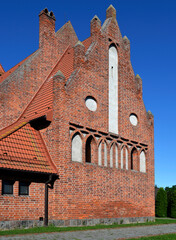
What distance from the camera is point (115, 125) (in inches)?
789

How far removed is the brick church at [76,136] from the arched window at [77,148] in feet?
0.19

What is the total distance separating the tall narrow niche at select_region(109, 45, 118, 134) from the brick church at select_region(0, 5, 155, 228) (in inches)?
2.7

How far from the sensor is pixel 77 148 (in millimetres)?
17000

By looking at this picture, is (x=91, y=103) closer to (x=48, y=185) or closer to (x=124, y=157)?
(x=124, y=157)

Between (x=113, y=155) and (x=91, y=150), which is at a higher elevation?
(x=91, y=150)

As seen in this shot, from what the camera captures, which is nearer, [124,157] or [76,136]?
[76,136]

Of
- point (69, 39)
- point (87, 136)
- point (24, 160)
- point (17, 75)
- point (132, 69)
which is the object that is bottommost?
point (24, 160)

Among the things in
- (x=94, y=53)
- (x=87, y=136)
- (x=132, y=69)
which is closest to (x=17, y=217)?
(x=87, y=136)

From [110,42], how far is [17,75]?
6.73 m

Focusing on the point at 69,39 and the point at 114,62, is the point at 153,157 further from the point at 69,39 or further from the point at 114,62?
the point at 69,39

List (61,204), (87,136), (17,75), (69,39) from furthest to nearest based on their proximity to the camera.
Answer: (69,39) → (17,75) → (87,136) → (61,204)

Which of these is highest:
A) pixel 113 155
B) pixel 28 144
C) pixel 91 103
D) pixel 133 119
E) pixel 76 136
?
pixel 91 103

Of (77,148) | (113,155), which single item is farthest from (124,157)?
(77,148)

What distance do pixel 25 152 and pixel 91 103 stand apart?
5.48m
